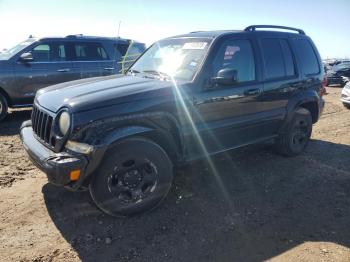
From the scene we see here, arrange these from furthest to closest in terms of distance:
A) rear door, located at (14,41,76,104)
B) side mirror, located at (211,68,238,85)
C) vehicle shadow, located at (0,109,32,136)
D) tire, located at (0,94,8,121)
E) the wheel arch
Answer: rear door, located at (14,41,76,104) → tire, located at (0,94,8,121) → vehicle shadow, located at (0,109,32,136) → side mirror, located at (211,68,238,85) → the wheel arch

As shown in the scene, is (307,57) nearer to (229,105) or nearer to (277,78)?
(277,78)

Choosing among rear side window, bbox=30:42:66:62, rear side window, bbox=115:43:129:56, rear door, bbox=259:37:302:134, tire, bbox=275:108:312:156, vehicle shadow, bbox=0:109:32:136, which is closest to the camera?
rear door, bbox=259:37:302:134

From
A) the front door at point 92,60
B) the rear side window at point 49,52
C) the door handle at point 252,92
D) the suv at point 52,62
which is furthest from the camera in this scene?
the front door at point 92,60

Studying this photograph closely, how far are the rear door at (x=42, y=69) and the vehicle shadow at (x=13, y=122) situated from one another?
53 centimetres

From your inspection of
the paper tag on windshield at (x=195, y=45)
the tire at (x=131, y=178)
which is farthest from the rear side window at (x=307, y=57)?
the tire at (x=131, y=178)

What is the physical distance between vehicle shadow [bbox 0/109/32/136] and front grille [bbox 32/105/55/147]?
11.4 ft

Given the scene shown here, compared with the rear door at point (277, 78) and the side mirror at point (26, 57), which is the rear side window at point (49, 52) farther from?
the rear door at point (277, 78)

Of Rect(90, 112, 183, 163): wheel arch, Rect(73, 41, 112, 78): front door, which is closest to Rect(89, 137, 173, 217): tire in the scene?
Rect(90, 112, 183, 163): wheel arch

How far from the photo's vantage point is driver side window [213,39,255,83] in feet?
14.3

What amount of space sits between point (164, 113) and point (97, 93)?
0.75 meters

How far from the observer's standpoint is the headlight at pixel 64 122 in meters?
3.35

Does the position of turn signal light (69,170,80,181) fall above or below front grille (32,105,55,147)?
below

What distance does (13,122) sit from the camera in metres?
8.18

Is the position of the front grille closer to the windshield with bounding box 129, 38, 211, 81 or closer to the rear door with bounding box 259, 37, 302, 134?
the windshield with bounding box 129, 38, 211, 81
